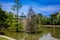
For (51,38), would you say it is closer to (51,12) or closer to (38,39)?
(38,39)

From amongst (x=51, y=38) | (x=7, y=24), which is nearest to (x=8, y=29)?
(x=7, y=24)

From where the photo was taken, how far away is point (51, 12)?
4340 mm

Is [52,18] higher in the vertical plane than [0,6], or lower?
lower

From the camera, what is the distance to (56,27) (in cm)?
437

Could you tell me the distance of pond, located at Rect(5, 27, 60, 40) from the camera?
14.1ft

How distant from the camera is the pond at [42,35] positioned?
4.29m

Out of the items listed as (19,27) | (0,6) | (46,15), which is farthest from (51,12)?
(0,6)

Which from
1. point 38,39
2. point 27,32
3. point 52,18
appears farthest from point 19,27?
point 52,18

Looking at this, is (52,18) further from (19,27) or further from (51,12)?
(19,27)

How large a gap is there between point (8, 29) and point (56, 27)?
1120mm

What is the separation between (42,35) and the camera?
4328mm

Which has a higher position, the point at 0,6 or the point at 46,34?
the point at 0,6

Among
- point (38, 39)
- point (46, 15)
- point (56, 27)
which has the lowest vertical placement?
point (38, 39)

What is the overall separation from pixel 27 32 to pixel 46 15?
0.60m
